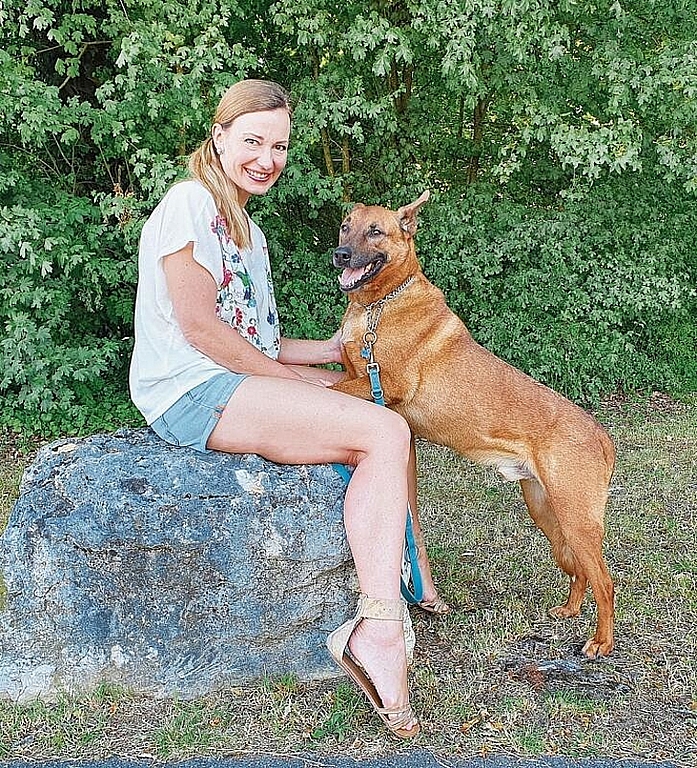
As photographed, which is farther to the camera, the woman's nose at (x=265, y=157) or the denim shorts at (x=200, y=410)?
the woman's nose at (x=265, y=157)

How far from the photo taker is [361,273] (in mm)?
3920

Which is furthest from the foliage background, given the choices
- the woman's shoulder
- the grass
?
the grass

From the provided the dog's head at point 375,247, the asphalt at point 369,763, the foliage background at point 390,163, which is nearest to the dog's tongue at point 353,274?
the dog's head at point 375,247

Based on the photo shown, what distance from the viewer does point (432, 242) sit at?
7.98 metres

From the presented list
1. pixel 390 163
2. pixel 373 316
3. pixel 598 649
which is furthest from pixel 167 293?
pixel 390 163

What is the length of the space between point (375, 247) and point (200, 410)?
1.25 metres

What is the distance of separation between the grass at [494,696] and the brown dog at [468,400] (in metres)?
0.24

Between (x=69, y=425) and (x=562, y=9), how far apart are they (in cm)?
515

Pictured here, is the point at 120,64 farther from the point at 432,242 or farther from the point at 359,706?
the point at 359,706

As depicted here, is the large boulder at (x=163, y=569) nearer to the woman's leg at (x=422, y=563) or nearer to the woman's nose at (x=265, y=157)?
the woman's leg at (x=422, y=563)

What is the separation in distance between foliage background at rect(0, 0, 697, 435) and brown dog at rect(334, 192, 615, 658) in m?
2.90

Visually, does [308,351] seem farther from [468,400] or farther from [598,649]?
[598,649]

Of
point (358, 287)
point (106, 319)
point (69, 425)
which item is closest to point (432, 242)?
point (106, 319)

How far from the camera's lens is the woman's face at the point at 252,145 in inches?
128
